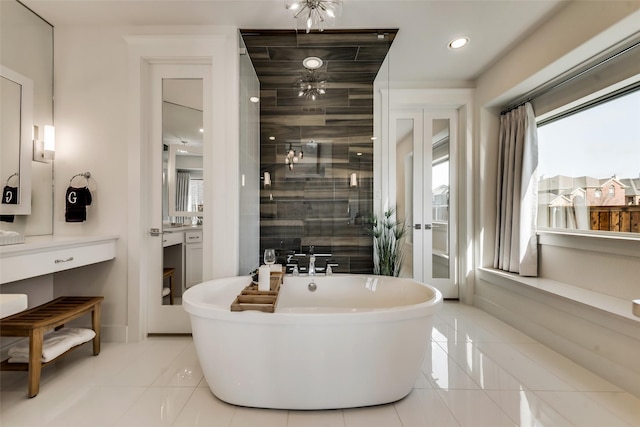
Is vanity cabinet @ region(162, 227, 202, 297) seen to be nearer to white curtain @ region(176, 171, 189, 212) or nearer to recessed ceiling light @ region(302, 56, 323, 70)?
white curtain @ region(176, 171, 189, 212)

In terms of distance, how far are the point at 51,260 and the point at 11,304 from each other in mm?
1136

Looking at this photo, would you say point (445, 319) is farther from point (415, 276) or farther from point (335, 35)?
point (335, 35)

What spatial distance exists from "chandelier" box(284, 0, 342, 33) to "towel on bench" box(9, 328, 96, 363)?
2645mm

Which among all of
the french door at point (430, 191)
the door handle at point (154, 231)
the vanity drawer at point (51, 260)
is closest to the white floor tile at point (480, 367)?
the french door at point (430, 191)

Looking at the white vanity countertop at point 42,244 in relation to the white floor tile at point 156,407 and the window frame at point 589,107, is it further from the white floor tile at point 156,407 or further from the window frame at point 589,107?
the window frame at point 589,107

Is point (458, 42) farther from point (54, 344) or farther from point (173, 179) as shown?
point (54, 344)

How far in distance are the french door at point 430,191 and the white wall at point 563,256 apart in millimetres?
302

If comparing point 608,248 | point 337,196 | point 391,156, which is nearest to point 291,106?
point 337,196

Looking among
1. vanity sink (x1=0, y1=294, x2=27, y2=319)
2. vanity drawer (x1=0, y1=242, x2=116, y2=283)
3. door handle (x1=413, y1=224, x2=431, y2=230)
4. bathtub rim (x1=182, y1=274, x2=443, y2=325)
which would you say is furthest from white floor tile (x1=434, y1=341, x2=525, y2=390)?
vanity drawer (x1=0, y1=242, x2=116, y2=283)

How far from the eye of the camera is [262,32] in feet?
8.10

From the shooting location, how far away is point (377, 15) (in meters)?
2.27

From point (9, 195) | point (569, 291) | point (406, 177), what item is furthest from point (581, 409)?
point (9, 195)

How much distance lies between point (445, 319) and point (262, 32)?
3230 millimetres

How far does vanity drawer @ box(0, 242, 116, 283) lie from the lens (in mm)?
1613
